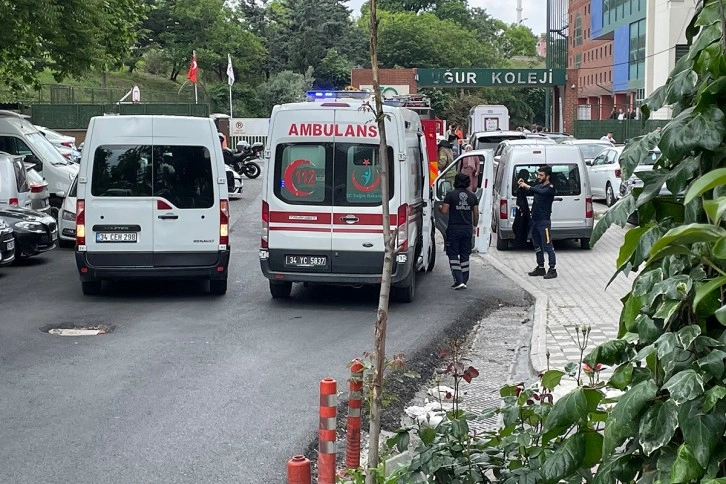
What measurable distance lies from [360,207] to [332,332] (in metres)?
2.14

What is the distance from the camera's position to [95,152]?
14.5 m

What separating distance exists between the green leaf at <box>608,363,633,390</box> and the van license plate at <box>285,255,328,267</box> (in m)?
10.6

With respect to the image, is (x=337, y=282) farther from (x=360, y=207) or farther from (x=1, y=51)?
(x=1, y=51)

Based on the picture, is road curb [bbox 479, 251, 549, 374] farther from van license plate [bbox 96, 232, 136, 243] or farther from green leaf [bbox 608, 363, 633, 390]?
green leaf [bbox 608, 363, 633, 390]

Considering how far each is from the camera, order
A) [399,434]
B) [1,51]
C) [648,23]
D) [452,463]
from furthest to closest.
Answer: [648,23] < [1,51] < [399,434] < [452,463]

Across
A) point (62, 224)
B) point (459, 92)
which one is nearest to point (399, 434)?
point (62, 224)

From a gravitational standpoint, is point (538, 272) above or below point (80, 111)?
below

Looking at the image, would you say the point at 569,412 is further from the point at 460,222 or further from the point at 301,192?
the point at 460,222

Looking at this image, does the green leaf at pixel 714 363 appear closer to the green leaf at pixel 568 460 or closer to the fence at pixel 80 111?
the green leaf at pixel 568 460

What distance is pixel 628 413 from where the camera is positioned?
3.24m

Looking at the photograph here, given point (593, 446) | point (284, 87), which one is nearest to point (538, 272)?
point (593, 446)

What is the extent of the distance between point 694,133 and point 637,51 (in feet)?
204

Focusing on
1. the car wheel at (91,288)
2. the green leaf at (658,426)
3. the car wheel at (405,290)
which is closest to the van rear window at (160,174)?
the car wheel at (91,288)

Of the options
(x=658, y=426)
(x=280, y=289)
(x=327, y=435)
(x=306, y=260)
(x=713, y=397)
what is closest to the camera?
(x=713, y=397)
